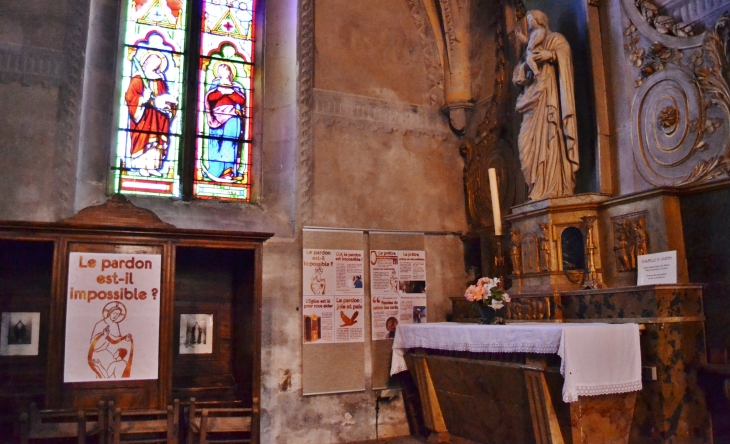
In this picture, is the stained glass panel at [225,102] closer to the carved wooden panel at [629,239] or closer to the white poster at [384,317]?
the white poster at [384,317]

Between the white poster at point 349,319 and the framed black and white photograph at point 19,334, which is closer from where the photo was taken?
the framed black and white photograph at point 19,334

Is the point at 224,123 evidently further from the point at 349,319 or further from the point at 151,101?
the point at 349,319

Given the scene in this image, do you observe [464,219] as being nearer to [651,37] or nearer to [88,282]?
[651,37]

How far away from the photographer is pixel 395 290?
8000 mm

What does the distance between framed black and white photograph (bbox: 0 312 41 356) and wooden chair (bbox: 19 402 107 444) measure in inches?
38.5

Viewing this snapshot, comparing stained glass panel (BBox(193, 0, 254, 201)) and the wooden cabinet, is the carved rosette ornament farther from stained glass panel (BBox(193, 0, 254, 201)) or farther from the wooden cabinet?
stained glass panel (BBox(193, 0, 254, 201))

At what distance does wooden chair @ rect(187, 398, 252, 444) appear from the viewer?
Answer: 577 centimetres

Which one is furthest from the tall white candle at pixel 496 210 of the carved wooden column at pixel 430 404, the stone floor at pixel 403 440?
the stone floor at pixel 403 440

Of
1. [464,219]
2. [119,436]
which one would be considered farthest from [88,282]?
[464,219]

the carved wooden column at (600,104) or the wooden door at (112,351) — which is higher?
the carved wooden column at (600,104)

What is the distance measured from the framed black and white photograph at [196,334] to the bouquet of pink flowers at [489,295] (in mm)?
2880

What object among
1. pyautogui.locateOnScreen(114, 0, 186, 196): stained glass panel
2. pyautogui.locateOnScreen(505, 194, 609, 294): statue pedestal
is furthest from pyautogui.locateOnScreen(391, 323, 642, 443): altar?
pyautogui.locateOnScreen(114, 0, 186, 196): stained glass panel

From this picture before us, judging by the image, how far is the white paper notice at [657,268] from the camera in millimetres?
5211

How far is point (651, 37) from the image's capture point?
5.85 m
